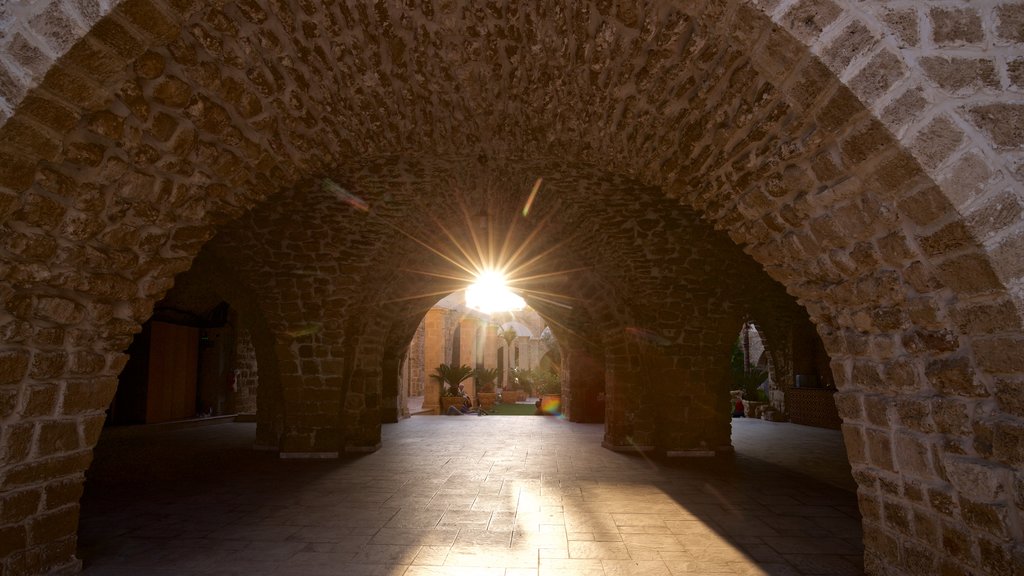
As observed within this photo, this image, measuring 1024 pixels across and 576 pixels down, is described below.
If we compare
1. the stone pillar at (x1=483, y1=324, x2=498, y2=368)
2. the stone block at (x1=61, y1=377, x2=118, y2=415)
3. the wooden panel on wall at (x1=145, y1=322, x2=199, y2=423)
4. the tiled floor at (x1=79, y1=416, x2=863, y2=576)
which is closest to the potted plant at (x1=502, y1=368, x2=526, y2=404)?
the stone pillar at (x1=483, y1=324, x2=498, y2=368)

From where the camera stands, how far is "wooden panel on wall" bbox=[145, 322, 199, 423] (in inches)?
412

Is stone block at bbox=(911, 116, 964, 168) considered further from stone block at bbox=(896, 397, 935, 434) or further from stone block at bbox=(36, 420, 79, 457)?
stone block at bbox=(36, 420, 79, 457)

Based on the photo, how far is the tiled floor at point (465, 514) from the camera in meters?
3.18

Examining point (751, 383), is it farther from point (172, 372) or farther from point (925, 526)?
point (172, 372)

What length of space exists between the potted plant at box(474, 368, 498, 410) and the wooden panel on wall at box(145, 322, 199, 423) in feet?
28.0

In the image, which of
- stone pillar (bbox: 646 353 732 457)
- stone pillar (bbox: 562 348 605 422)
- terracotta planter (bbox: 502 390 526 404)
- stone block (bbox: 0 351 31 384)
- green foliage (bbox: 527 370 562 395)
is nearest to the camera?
stone block (bbox: 0 351 31 384)

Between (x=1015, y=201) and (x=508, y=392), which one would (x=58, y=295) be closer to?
(x=1015, y=201)

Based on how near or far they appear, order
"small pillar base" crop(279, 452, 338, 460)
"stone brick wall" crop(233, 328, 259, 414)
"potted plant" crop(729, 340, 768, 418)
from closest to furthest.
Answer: "small pillar base" crop(279, 452, 338, 460), "stone brick wall" crop(233, 328, 259, 414), "potted plant" crop(729, 340, 768, 418)

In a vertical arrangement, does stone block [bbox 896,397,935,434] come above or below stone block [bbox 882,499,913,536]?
above

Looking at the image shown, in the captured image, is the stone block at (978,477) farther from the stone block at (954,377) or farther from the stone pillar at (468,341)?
the stone pillar at (468,341)

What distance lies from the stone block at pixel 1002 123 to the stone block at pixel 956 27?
0.23 metres

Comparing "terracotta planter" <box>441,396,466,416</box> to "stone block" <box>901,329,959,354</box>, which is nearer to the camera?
"stone block" <box>901,329,959,354</box>

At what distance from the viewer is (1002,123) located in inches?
68.5

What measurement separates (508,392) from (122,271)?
18847 millimetres
